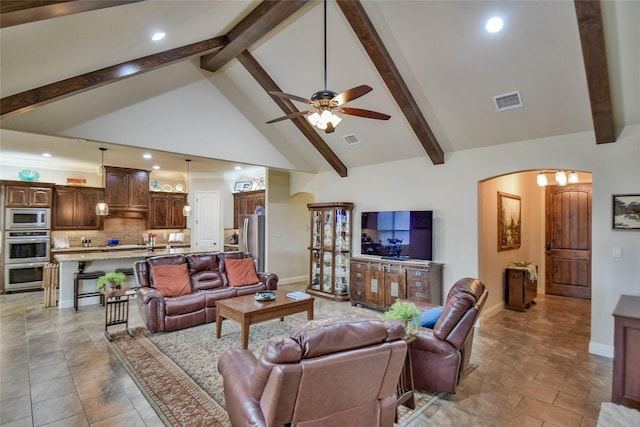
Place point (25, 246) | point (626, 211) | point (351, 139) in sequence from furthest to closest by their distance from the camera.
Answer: point (25, 246) → point (351, 139) → point (626, 211)

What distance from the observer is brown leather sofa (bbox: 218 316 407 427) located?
1515 mm

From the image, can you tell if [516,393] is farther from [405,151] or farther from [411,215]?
[405,151]

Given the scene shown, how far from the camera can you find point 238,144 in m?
6.02

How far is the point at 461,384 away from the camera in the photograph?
3.07 m

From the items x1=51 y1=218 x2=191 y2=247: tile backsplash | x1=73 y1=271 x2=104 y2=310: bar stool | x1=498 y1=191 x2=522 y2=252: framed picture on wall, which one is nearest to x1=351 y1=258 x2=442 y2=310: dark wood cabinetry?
x1=498 y1=191 x2=522 y2=252: framed picture on wall

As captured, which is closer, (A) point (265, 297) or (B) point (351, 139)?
(A) point (265, 297)

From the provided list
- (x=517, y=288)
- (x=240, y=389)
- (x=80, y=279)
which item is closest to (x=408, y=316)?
(x=240, y=389)

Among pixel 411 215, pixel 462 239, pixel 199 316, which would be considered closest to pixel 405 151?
pixel 411 215

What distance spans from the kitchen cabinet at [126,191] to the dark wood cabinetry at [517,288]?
855 cm

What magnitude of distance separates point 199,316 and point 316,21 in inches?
167

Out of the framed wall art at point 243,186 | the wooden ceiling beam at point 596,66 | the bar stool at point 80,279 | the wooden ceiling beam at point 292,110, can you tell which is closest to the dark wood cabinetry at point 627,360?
the wooden ceiling beam at point 596,66

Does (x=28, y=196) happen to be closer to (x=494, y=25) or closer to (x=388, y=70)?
(x=388, y=70)

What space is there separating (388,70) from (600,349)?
4227 millimetres

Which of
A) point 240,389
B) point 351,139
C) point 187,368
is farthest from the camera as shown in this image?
point 351,139
